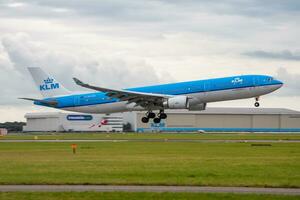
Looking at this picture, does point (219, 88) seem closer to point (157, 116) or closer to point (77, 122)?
point (157, 116)

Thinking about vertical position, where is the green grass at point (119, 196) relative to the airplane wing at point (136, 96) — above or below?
below

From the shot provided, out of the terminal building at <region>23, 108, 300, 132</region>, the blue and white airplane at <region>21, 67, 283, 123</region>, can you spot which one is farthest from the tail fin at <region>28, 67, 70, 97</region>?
the terminal building at <region>23, 108, 300, 132</region>

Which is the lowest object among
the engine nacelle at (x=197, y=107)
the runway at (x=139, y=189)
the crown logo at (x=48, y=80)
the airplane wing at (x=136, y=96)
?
the runway at (x=139, y=189)

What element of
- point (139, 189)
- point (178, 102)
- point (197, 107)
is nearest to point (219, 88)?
point (178, 102)

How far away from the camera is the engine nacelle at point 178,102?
6041 centimetres

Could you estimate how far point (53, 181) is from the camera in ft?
76.6

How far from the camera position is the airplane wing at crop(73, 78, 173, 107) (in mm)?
61312

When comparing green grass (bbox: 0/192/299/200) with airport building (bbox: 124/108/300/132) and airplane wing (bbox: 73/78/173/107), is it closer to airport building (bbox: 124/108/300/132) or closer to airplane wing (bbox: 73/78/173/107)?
airplane wing (bbox: 73/78/173/107)

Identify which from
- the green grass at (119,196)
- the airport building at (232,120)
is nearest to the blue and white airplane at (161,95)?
the green grass at (119,196)

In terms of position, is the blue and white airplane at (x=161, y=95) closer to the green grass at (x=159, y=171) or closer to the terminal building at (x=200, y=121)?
the green grass at (x=159, y=171)

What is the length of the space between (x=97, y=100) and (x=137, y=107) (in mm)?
4535

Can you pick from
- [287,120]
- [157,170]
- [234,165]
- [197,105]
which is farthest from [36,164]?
[287,120]

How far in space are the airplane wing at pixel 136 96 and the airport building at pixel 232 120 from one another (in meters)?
77.0

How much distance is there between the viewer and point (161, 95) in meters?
62.4
